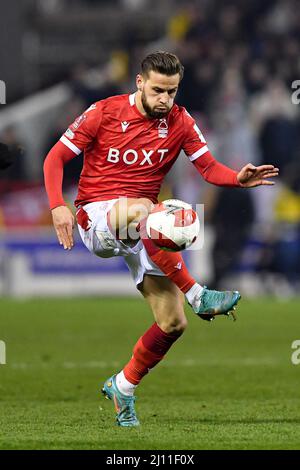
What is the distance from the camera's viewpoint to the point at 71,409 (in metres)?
8.70

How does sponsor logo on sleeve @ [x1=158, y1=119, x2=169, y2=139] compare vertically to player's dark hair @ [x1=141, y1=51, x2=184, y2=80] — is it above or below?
below

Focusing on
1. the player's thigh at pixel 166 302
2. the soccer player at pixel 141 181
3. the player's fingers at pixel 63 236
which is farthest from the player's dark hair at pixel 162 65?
the player's thigh at pixel 166 302

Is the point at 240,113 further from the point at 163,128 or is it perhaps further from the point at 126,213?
the point at 126,213

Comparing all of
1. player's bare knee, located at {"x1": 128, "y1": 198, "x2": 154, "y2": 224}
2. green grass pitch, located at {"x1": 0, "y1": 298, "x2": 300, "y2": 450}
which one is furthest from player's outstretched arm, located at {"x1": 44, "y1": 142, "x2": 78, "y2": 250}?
green grass pitch, located at {"x1": 0, "y1": 298, "x2": 300, "y2": 450}

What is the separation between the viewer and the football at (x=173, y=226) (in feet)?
24.7

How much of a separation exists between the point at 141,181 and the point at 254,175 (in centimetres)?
71

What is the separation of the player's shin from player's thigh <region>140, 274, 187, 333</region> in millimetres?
89

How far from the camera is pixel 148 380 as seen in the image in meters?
10.9

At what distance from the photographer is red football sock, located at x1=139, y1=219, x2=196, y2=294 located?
7824 millimetres

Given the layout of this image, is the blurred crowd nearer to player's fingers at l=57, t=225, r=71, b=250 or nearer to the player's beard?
the player's beard

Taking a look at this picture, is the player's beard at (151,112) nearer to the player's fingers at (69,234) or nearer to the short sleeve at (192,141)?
the short sleeve at (192,141)

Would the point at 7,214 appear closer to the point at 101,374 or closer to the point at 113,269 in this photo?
the point at 113,269

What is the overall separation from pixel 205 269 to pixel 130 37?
6710 mm

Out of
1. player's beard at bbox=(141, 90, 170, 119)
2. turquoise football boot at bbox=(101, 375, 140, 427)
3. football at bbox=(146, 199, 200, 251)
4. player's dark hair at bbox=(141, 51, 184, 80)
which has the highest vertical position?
player's dark hair at bbox=(141, 51, 184, 80)
